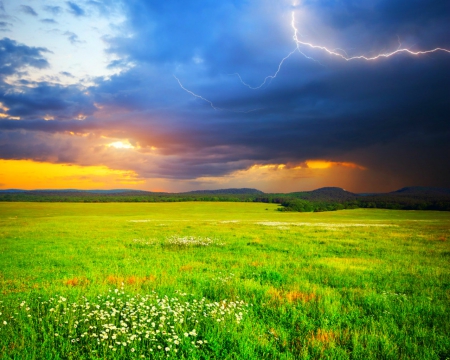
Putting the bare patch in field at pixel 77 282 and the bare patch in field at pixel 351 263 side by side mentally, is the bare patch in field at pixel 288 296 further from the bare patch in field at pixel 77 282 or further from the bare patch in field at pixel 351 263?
the bare patch in field at pixel 77 282

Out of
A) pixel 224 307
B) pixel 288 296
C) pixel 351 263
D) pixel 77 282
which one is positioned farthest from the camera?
pixel 351 263

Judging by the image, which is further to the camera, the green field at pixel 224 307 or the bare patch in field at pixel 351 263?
the bare patch in field at pixel 351 263

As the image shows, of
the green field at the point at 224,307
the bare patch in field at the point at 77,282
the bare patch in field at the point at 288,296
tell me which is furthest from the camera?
the bare patch in field at the point at 77,282

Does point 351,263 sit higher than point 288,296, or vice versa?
point 288,296

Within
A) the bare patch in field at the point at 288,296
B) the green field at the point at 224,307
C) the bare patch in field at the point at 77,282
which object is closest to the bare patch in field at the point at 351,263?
the green field at the point at 224,307

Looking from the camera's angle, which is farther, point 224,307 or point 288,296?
point 288,296

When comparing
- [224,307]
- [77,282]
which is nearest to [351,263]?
[224,307]

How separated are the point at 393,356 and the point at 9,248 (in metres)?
23.3

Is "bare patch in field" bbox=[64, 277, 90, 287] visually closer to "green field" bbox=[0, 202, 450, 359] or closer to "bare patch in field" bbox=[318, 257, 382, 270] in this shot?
"green field" bbox=[0, 202, 450, 359]

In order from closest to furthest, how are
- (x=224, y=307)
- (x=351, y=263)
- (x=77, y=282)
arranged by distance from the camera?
(x=224, y=307)
(x=77, y=282)
(x=351, y=263)

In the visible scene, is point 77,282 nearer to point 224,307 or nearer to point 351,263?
point 224,307

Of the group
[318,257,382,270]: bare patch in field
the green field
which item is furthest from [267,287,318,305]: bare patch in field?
[318,257,382,270]: bare patch in field

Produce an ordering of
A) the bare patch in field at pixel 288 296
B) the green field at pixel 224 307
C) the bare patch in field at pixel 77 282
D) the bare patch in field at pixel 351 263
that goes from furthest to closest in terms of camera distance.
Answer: the bare patch in field at pixel 351 263 → the bare patch in field at pixel 77 282 → the bare patch in field at pixel 288 296 → the green field at pixel 224 307

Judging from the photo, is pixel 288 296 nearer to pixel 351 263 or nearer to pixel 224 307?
pixel 224 307
